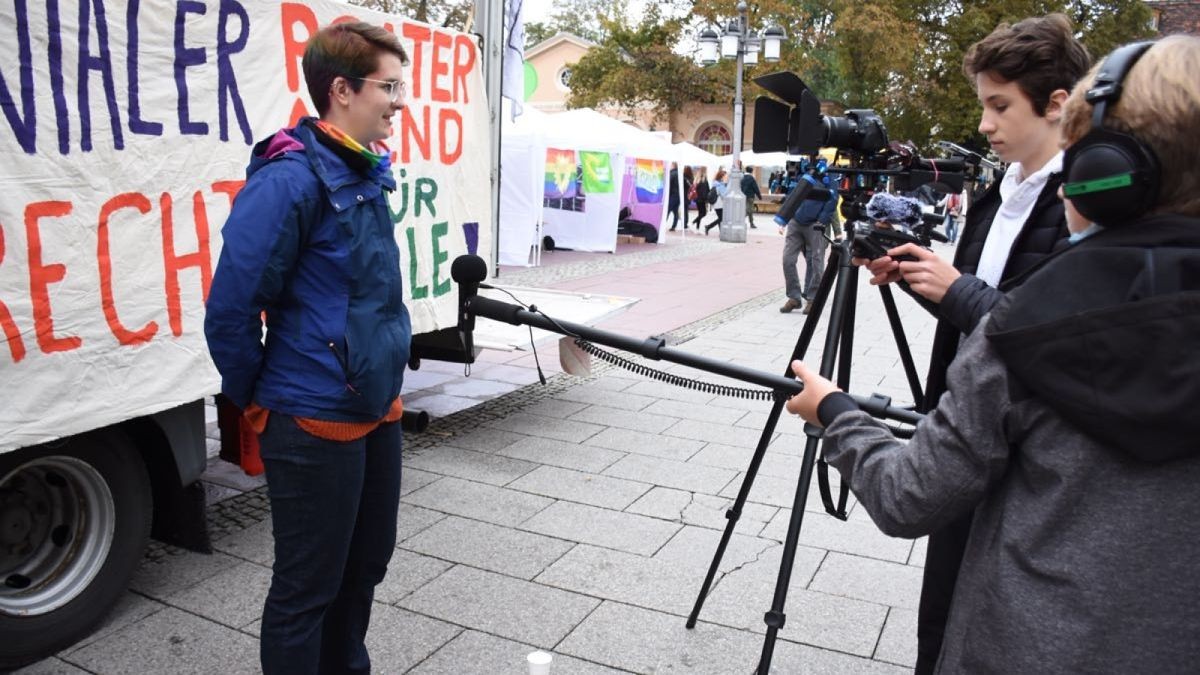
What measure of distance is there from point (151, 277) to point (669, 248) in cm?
1627

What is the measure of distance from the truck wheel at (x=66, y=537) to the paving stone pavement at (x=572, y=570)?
4.2 inches

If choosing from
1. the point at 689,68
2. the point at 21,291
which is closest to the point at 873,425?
the point at 21,291

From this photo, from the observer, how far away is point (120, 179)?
3.08m

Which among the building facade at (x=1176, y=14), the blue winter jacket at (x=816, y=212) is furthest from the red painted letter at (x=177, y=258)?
the building facade at (x=1176, y=14)

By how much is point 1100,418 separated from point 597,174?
16.0 m

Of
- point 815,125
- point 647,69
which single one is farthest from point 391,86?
point 647,69

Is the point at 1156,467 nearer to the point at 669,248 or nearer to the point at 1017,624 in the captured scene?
the point at 1017,624

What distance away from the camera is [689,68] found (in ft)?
138

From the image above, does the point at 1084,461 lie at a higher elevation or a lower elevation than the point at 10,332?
higher

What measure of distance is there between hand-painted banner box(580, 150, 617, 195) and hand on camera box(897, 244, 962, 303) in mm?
14630

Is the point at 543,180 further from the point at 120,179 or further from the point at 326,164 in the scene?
the point at 326,164

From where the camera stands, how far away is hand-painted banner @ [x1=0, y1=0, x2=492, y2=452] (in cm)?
275

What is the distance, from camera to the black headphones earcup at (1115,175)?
3.88 feet

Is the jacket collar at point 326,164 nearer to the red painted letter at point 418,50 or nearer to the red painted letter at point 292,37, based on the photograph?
the red painted letter at point 292,37
